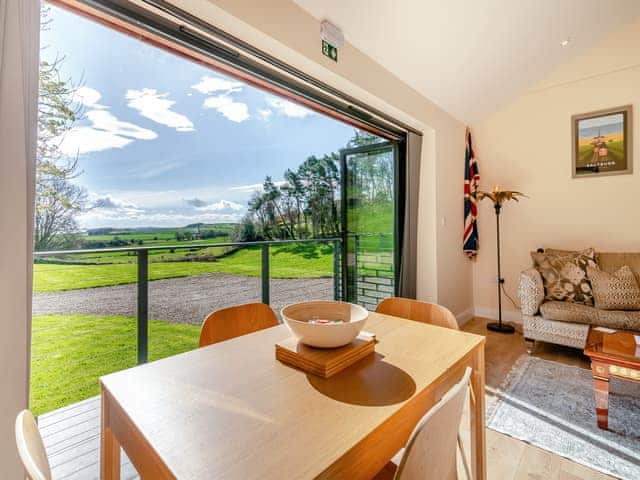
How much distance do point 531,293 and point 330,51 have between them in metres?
2.72

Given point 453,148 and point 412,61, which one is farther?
point 453,148

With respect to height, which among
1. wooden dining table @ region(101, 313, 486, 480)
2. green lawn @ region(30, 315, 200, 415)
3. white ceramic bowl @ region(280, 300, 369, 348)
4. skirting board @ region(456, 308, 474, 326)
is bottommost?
skirting board @ region(456, 308, 474, 326)

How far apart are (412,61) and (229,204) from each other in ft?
7.43

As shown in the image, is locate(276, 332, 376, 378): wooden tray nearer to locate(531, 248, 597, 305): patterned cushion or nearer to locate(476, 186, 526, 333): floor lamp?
locate(531, 248, 597, 305): patterned cushion

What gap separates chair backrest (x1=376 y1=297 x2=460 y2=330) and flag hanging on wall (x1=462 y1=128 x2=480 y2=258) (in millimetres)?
2613

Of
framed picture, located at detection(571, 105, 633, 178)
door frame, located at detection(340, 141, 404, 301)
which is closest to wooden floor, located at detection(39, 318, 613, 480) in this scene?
door frame, located at detection(340, 141, 404, 301)

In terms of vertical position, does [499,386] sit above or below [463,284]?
below

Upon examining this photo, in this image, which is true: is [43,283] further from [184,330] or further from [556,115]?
[556,115]

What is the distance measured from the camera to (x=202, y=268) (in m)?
2.76

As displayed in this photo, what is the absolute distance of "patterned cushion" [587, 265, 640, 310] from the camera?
2705mm

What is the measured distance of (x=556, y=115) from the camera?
3.61 meters

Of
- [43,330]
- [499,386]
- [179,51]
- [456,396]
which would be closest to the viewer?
[456,396]

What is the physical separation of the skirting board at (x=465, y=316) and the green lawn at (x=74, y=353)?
3.20 m

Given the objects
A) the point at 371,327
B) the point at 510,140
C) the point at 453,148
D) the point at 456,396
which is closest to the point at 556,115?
the point at 510,140
